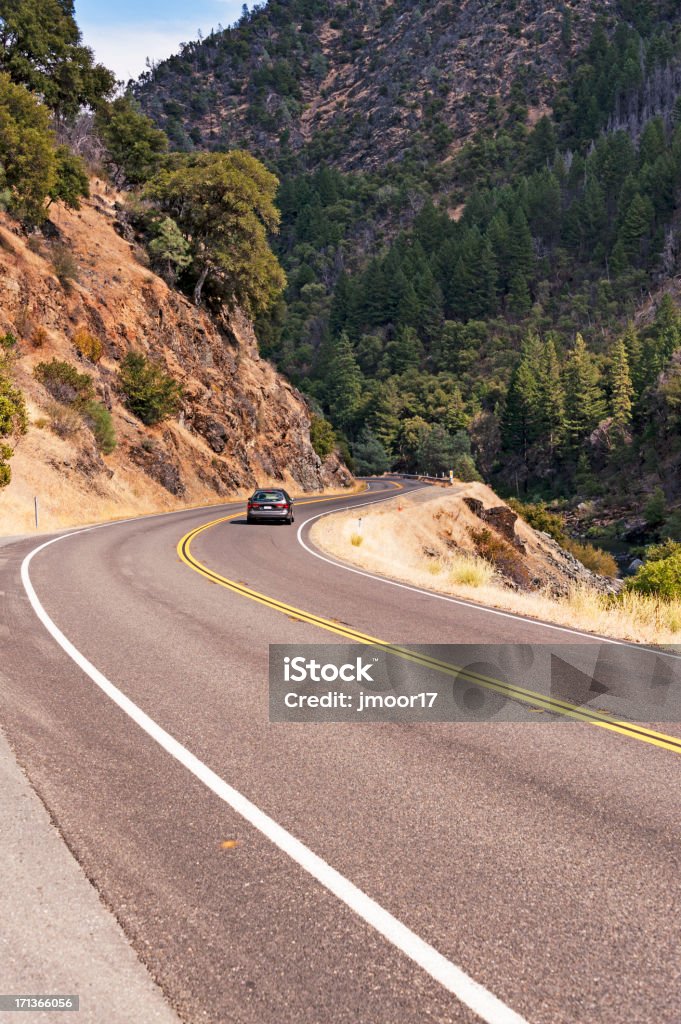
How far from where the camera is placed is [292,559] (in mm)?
19422

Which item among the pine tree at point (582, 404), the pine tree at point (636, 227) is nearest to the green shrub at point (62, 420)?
the pine tree at point (582, 404)

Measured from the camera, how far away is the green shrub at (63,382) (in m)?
36.8

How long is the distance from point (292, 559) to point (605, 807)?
14793 millimetres

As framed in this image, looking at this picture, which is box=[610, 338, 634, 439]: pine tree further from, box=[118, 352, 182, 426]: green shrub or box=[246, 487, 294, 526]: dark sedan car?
box=[246, 487, 294, 526]: dark sedan car

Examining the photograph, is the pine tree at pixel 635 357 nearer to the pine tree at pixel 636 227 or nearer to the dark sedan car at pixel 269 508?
the pine tree at pixel 636 227

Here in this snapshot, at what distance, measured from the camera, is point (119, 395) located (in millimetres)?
44062

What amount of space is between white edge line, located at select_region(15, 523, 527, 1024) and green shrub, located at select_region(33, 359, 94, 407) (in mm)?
33274

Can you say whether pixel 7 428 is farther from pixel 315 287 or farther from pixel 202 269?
pixel 315 287

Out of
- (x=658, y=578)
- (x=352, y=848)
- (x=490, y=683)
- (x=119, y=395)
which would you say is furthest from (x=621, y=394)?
(x=352, y=848)

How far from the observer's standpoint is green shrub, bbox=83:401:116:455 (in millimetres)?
37500

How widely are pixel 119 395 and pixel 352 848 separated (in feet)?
141

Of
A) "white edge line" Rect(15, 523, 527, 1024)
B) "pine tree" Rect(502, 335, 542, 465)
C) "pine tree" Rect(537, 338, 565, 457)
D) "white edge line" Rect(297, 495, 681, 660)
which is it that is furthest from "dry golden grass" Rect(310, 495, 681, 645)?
"pine tree" Rect(502, 335, 542, 465)

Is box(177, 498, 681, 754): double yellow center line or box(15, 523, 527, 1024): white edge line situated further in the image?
box(177, 498, 681, 754): double yellow center line

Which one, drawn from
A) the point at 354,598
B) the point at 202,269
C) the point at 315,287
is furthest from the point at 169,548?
the point at 315,287
